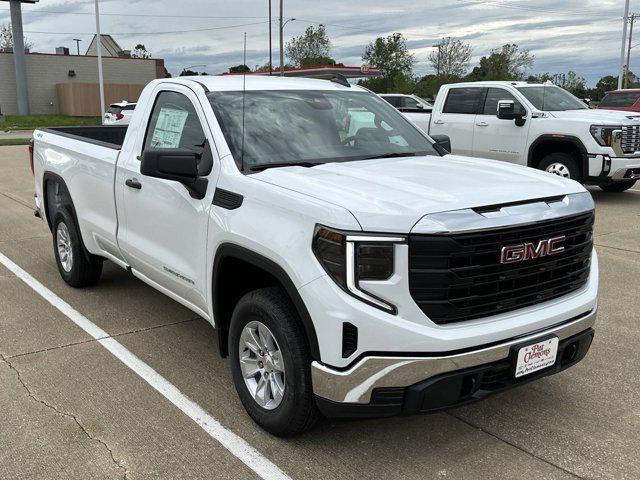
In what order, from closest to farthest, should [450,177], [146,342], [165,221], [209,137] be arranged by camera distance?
1. [450,177]
2. [209,137]
3. [165,221]
4. [146,342]

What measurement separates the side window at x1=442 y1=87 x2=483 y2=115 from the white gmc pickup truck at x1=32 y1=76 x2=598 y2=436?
8.33 m

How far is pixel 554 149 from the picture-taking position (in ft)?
37.0

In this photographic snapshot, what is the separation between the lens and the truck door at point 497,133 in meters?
11.5

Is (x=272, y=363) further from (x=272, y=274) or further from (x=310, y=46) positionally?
(x=310, y=46)

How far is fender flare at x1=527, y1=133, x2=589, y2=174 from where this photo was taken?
10.7 metres

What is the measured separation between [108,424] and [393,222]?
2.02m

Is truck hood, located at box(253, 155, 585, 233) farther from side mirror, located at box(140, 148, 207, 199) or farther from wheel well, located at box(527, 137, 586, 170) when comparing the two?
wheel well, located at box(527, 137, 586, 170)

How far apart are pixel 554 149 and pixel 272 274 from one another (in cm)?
942

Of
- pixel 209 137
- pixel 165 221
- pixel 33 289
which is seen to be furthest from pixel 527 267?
pixel 33 289

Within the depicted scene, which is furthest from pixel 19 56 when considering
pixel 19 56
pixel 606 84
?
pixel 606 84

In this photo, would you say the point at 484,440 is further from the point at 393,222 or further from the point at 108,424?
the point at 108,424

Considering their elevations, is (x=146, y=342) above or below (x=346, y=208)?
below

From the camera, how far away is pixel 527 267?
3051mm

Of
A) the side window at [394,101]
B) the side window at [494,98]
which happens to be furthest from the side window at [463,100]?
the side window at [394,101]
